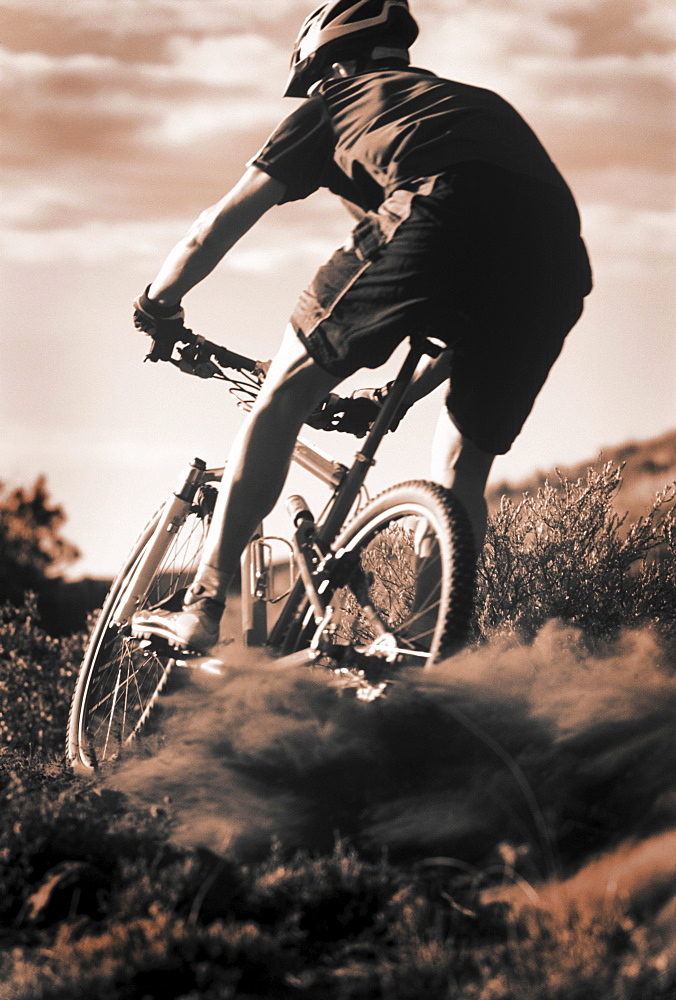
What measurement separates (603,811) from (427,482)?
35.1 inches

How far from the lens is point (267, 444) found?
2988 mm

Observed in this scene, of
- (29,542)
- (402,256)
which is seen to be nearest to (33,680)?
(29,542)

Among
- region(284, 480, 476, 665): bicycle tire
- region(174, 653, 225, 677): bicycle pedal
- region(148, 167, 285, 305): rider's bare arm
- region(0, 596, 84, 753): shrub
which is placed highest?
region(148, 167, 285, 305): rider's bare arm

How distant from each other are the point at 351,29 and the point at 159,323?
1.07 meters

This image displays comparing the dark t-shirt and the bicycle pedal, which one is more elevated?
the dark t-shirt

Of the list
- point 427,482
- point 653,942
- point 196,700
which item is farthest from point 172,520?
point 653,942

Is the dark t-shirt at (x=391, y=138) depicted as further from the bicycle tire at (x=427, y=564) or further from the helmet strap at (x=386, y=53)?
the bicycle tire at (x=427, y=564)

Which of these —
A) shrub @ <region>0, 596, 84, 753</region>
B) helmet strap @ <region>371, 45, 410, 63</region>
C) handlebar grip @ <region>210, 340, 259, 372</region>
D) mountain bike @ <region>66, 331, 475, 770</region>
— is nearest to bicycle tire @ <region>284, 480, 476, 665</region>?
mountain bike @ <region>66, 331, 475, 770</region>

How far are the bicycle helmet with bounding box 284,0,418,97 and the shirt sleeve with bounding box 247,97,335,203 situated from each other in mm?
271

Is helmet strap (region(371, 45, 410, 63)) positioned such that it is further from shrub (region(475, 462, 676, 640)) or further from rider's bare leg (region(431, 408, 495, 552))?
shrub (region(475, 462, 676, 640))

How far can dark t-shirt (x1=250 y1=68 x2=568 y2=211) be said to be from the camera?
285 centimetres

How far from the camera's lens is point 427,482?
2.75 metres

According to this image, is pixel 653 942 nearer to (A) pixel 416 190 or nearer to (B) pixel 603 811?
(B) pixel 603 811

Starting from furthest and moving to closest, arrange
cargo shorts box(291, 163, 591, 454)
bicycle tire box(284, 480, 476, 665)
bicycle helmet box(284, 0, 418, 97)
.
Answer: bicycle helmet box(284, 0, 418, 97) → cargo shorts box(291, 163, 591, 454) → bicycle tire box(284, 480, 476, 665)
